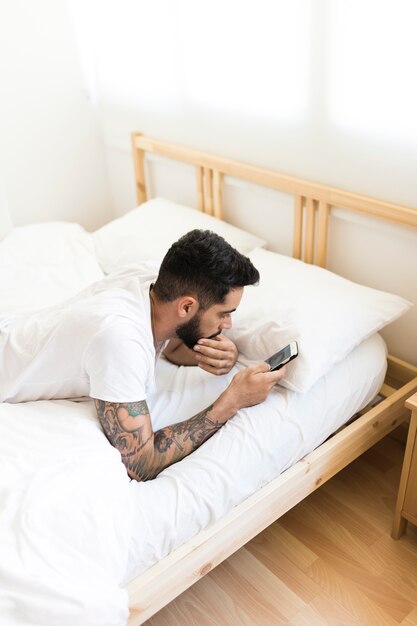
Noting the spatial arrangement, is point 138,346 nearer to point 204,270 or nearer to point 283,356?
point 204,270

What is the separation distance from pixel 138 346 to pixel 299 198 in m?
0.96

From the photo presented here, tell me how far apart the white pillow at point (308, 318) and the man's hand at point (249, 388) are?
0.08m

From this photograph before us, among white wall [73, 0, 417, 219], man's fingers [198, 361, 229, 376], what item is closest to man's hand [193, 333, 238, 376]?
man's fingers [198, 361, 229, 376]

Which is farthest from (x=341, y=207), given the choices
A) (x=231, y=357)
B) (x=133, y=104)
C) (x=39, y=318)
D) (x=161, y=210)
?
(x=133, y=104)

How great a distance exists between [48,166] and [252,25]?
56.8 inches

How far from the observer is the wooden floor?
1521 mm

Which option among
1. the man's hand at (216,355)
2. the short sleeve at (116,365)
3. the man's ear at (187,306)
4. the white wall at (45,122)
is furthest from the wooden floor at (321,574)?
the white wall at (45,122)

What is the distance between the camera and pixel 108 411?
1.35 meters

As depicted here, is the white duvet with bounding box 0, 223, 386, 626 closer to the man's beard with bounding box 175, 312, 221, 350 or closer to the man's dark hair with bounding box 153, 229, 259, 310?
the man's beard with bounding box 175, 312, 221, 350

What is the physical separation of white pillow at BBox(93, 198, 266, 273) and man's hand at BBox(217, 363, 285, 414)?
2.55 feet

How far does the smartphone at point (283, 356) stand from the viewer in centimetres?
154

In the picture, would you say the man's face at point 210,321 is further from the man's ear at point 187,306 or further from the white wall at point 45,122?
the white wall at point 45,122

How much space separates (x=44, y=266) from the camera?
2.35 metres

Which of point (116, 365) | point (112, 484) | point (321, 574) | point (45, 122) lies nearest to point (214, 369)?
point (116, 365)
